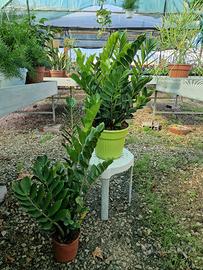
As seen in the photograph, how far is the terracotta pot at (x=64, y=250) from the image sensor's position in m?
1.11

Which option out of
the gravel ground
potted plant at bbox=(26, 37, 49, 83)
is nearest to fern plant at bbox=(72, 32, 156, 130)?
potted plant at bbox=(26, 37, 49, 83)

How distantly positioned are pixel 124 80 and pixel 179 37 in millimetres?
1729

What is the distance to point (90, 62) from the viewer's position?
4.50 feet

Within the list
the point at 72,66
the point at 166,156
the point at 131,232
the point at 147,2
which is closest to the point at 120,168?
the point at 131,232

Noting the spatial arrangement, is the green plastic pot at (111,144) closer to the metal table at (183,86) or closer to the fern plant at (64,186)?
the fern plant at (64,186)

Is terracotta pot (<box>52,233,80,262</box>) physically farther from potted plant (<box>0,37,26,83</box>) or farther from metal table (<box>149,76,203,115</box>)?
metal table (<box>149,76,203,115</box>)

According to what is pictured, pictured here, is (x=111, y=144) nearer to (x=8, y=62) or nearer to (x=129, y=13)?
(x=8, y=62)

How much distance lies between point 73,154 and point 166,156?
1516mm

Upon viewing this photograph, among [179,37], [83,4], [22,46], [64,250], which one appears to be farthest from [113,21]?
[64,250]

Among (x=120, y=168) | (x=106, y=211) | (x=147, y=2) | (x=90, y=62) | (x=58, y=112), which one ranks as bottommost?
(x=58, y=112)

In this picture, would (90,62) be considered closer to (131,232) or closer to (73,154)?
(73,154)

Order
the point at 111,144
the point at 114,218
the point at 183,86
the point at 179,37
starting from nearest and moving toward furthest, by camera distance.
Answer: the point at 111,144 → the point at 114,218 → the point at 183,86 → the point at 179,37

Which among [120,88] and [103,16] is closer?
[120,88]

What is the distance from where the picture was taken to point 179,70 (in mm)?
2666
